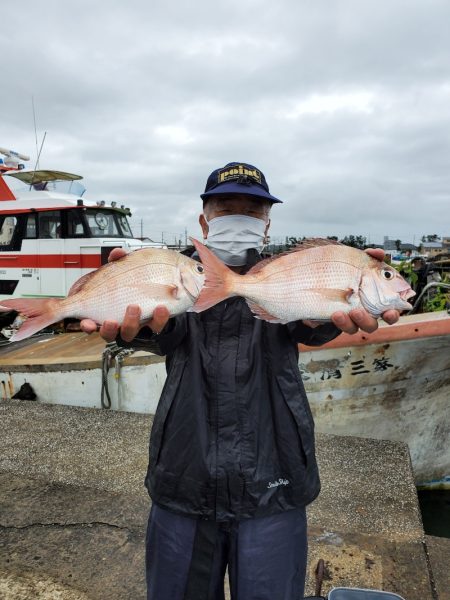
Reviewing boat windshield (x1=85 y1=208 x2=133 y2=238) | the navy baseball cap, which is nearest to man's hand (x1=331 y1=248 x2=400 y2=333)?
the navy baseball cap

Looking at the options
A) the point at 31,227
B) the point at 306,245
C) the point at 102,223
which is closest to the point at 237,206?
the point at 306,245

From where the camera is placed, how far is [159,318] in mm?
1602

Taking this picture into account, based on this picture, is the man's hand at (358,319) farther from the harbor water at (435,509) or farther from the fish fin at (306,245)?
the harbor water at (435,509)

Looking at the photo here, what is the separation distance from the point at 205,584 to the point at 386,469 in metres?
2.49

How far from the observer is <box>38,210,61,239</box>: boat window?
794 cm

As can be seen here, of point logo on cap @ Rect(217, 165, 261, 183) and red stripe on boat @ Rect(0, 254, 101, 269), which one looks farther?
red stripe on boat @ Rect(0, 254, 101, 269)

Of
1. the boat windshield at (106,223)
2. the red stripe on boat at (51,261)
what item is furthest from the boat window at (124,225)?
the red stripe on boat at (51,261)

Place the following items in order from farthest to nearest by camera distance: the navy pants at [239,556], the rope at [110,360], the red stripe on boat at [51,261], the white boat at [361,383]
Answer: the red stripe on boat at [51,261] → the rope at [110,360] → the white boat at [361,383] → the navy pants at [239,556]

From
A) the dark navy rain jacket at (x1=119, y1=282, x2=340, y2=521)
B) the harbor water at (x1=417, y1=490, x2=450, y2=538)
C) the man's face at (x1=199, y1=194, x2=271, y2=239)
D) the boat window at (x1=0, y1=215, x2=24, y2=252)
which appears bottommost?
the harbor water at (x1=417, y1=490, x2=450, y2=538)

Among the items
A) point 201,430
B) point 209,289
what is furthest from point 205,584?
point 209,289

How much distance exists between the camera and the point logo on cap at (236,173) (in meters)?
1.78

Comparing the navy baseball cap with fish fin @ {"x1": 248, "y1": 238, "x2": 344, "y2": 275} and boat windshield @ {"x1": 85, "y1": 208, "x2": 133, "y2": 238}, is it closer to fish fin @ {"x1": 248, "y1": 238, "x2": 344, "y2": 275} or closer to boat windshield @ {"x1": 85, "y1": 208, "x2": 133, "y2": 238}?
fish fin @ {"x1": 248, "y1": 238, "x2": 344, "y2": 275}

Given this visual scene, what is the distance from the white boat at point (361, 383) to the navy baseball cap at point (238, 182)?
2.83m

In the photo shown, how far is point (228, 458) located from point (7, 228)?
799 cm
